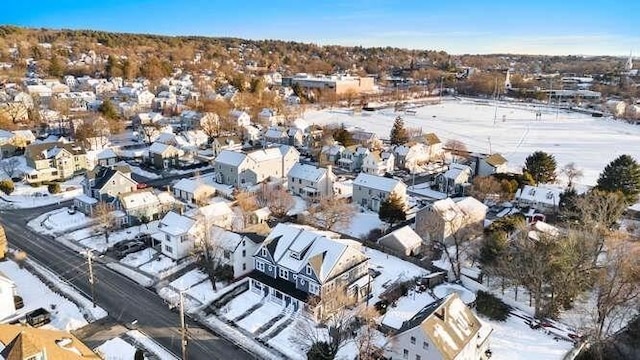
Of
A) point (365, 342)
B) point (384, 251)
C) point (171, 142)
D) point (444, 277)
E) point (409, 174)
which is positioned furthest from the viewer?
point (171, 142)

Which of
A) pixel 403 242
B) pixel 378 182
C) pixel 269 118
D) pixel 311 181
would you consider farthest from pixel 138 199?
pixel 269 118

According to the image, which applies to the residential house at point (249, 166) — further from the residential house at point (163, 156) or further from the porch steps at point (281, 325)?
the porch steps at point (281, 325)

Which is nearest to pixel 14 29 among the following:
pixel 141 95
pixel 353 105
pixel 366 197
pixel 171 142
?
pixel 141 95

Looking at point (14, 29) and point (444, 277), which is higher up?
point (14, 29)

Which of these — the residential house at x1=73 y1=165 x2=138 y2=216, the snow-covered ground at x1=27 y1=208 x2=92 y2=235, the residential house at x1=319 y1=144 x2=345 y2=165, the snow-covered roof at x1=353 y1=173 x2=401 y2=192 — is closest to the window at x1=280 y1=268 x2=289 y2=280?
the snow-covered roof at x1=353 y1=173 x2=401 y2=192

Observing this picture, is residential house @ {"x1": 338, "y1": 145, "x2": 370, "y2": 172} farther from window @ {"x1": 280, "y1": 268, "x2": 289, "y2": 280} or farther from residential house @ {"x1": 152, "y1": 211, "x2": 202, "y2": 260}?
window @ {"x1": 280, "y1": 268, "x2": 289, "y2": 280}

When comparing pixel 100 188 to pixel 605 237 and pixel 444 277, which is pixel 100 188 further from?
pixel 605 237

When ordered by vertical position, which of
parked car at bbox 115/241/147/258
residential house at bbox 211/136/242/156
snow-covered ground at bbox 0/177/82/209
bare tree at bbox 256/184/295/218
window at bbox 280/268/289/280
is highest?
residential house at bbox 211/136/242/156
